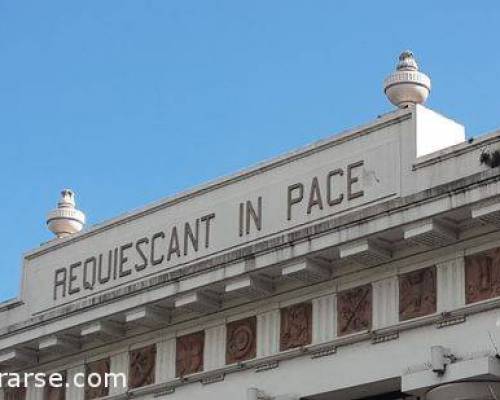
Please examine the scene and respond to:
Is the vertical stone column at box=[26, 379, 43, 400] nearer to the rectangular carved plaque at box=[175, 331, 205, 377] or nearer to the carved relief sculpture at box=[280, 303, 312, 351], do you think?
the rectangular carved plaque at box=[175, 331, 205, 377]

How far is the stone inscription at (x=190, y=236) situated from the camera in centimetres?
2498

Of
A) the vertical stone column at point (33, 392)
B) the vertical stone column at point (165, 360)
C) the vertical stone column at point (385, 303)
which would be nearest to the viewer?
the vertical stone column at point (385, 303)

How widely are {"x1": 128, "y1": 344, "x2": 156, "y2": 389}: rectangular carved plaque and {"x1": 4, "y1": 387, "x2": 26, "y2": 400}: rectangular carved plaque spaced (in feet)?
9.86

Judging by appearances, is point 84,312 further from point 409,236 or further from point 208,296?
point 409,236

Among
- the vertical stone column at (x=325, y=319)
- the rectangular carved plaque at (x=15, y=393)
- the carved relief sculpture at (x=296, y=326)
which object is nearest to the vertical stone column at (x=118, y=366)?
the rectangular carved plaque at (x=15, y=393)

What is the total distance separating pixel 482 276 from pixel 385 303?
175 cm

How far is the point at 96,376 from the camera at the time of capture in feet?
93.5

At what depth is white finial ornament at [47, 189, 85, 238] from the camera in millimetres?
30625

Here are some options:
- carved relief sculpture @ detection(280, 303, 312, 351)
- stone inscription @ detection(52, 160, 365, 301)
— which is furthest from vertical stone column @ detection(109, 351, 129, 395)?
carved relief sculpture @ detection(280, 303, 312, 351)

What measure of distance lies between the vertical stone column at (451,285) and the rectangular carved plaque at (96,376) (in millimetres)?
7370

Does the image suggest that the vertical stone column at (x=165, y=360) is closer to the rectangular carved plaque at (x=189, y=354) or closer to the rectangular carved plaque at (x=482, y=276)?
the rectangular carved plaque at (x=189, y=354)

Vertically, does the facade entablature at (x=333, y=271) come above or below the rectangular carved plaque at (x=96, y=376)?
above

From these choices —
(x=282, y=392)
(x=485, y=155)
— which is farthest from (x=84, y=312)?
(x=485, y=155)

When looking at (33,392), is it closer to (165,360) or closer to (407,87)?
(165,360)
